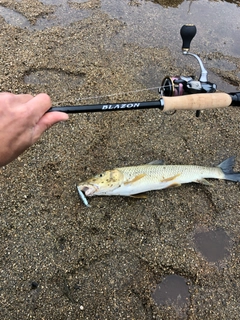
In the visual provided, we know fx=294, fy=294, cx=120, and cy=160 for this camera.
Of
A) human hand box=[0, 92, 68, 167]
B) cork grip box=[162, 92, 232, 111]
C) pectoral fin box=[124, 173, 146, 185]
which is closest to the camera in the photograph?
human hand box=[0, 92, 68, 167]

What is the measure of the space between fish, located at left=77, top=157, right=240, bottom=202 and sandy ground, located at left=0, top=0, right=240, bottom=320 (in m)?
0.12

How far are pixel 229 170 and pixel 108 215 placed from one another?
171 centimetres

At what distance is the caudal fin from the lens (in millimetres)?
3863

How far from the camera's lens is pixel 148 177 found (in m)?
3.71

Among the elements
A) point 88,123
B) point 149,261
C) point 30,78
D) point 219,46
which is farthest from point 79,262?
point 219,46

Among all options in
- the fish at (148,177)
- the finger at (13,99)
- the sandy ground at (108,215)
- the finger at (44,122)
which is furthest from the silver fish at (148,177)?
the finger at (13,99)

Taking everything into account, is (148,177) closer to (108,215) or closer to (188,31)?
(108,215)

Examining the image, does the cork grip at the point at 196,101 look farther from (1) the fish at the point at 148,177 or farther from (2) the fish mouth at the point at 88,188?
(2) the fish mouth at the point at 88,188

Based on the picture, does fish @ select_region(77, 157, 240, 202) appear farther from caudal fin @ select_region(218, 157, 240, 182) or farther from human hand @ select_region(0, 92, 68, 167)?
human hand @ select_region(0, 92, 68, 167)

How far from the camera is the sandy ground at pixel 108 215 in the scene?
10.0ft

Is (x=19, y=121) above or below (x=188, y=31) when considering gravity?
below

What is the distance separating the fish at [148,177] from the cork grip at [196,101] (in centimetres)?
104

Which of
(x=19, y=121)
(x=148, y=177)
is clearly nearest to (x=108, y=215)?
(x=148, y=177)

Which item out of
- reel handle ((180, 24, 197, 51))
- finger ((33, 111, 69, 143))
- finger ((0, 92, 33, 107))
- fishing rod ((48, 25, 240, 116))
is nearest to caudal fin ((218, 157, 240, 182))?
fishing rod ((48, 25, 240, 116))
